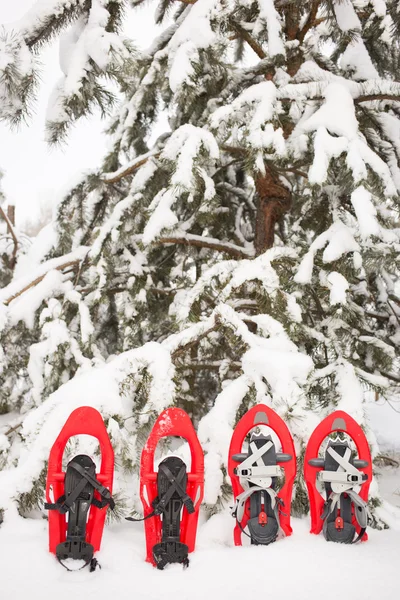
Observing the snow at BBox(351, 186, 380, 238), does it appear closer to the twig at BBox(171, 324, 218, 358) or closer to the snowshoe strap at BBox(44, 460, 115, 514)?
the twig at BBox(171, 324, 218, 358)

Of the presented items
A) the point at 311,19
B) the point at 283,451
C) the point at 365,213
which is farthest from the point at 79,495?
the point at 311,19

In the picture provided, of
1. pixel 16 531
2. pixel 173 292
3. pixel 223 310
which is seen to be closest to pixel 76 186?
pixel 173 292

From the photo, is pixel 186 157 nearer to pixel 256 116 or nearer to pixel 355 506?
Answer: pixel 256 116

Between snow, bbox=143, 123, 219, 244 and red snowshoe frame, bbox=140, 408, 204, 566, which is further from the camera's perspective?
snow, bbox=143, 123, 219, 244

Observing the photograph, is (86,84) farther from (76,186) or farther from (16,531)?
(16,531)

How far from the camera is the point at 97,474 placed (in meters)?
2.21

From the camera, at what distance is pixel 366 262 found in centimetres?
312

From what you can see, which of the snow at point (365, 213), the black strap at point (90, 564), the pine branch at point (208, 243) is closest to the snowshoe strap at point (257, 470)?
the black strap at point (90, 564)

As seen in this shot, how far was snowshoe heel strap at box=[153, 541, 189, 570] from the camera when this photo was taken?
2072mm

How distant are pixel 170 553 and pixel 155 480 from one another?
32 cm

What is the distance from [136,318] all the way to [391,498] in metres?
2.86

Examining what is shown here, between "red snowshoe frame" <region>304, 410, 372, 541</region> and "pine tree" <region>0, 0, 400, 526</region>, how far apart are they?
0.30 feet

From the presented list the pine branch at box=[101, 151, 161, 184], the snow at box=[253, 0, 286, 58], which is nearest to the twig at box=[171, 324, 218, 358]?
the pine branch at box=[101, 151, 161, 184]

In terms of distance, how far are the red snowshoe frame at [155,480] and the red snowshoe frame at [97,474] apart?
168 mm
